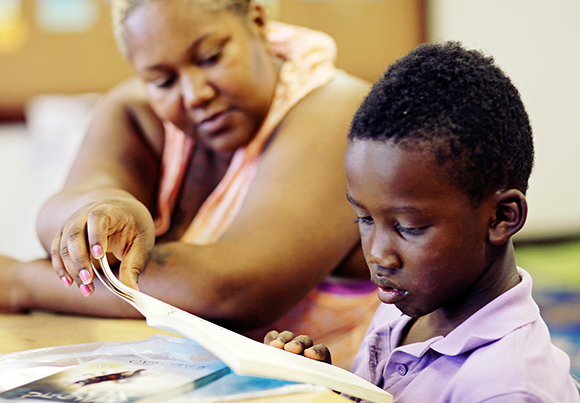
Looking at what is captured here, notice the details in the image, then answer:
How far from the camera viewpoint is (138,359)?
586 mm

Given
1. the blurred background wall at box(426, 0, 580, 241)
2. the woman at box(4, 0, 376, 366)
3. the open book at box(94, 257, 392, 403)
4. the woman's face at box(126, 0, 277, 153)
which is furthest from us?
the blurred background wall at box(426, 0, 580, 241)

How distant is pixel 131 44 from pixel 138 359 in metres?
0.61

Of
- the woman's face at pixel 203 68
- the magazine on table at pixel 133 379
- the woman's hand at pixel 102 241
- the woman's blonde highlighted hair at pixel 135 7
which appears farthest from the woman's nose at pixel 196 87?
the magazine on table at pixel 133 379

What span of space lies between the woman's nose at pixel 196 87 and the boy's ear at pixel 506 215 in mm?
551

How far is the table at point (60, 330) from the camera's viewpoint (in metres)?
0.75

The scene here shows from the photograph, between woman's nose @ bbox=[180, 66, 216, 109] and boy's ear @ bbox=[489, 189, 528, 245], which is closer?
boy's ear @ bbox=[489, 189, 528, 245]

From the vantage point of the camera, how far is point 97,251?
67 centimetres

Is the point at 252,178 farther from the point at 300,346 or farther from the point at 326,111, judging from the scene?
the point at 300,346

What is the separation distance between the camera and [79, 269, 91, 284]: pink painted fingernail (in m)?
0.67

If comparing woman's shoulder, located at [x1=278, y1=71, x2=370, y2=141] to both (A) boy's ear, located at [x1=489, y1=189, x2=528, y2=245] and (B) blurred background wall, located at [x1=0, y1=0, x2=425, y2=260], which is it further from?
(B) blurred background wall, located at [x1=0, y1=0, x2=425, y2=260]

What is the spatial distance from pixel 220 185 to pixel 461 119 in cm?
62

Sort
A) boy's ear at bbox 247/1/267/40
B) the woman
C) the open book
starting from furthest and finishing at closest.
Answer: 1. boy's ear at bbox 247/1/267/40
2. the woman
3. the open book

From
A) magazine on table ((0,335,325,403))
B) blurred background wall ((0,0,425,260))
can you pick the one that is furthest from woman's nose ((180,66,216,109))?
blurred background wall ((0,0,425,260))

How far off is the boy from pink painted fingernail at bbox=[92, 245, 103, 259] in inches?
11.3
